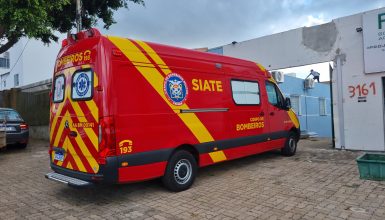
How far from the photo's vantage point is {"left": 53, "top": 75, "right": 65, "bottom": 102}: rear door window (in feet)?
19.0

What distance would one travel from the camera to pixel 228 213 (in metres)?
4.81

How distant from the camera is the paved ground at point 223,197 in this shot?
4.84 m

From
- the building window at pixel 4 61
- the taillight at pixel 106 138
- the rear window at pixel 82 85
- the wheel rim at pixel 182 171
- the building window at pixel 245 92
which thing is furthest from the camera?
the building window at pixel 4 61

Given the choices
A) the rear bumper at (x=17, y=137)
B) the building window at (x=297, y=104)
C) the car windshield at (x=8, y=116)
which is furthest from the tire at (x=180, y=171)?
the building window at (x=297, y=104)

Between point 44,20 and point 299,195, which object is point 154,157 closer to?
point 299,195

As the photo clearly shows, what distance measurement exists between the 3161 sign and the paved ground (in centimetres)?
273

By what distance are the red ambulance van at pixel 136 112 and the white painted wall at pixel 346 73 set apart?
4.40 metres

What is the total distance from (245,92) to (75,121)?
388cm

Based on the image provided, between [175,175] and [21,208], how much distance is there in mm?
2469

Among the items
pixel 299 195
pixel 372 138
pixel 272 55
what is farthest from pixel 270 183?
pixel 272 55

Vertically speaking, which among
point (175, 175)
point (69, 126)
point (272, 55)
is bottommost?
point (175, 175)

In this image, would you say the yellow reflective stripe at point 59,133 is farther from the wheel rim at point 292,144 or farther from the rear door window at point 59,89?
the wheel rim at point 292,144

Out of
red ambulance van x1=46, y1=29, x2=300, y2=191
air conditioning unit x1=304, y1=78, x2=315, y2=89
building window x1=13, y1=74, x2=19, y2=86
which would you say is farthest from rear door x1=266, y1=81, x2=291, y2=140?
building window x1=13, y1=74, x2=19, y2=86

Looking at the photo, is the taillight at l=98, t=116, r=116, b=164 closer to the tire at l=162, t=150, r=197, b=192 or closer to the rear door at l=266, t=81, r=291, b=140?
the tire at l=162, t=150, r=197, b=192
